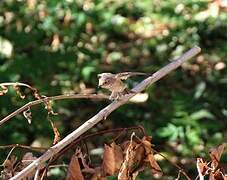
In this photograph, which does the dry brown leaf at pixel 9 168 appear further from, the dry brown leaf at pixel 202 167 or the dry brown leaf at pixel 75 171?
the dry brown leaf at pixel 202 167

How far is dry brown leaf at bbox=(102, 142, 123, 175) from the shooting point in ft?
3.68

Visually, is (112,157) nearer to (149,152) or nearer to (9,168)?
(149,152)

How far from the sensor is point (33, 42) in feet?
10.1

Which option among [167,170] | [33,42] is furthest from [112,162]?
[33,42]

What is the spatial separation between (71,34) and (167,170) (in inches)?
44.9

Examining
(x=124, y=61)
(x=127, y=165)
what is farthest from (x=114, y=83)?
(x=124, y=61)

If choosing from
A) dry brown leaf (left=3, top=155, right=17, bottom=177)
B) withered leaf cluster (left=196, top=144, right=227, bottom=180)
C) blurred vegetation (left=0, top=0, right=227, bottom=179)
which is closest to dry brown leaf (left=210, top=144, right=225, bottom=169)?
withered leaf cluster (left=196, top=144, right=227, bottom=180)

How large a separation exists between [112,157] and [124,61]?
2.41 metres

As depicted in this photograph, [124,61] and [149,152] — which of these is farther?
[124,61]

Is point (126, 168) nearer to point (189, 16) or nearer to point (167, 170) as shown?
point (167, 170)

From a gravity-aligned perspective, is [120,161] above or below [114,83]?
below

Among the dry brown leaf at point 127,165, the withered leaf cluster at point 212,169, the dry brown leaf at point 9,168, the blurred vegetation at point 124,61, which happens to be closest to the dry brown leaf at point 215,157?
the withered leaf cluster at point 212,169

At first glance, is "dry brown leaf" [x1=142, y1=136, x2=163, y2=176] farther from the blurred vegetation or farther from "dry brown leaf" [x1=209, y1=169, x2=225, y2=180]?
the blurred vegetation

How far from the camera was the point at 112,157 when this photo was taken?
1129 millimetres
